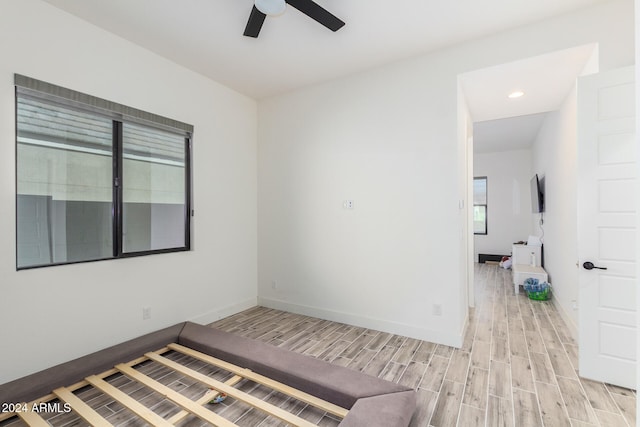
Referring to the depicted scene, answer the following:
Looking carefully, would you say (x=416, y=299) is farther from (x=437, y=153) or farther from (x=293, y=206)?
(x=293, y=206)

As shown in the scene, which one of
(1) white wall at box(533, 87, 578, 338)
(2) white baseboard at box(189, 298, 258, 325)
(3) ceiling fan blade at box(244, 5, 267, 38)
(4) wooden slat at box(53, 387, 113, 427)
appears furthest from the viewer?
(2) white baseboard at box(189, 298, 258, 325)

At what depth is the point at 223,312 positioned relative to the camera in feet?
12.1

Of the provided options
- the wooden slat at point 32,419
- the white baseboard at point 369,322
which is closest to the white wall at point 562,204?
the white baseboard at point 369,322

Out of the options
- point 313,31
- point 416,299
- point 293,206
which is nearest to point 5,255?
point 293,206

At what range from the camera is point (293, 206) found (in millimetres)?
3896

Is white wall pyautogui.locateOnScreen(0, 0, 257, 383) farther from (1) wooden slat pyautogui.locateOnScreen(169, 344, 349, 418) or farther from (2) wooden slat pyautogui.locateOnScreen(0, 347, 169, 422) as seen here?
(1) wooden slat pyautogui.locateOnScreen(169, 344, 349, 418)

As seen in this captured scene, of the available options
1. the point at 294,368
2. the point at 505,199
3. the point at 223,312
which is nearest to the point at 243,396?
the point at 294,368

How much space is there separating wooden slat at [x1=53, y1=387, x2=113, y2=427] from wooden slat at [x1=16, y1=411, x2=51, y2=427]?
5.5 inches

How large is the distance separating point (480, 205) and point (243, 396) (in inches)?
303

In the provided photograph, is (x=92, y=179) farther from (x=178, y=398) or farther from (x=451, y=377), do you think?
(x=451, y=377)

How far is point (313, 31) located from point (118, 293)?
289 cm

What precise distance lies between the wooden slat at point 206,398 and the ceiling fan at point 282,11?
2.59m

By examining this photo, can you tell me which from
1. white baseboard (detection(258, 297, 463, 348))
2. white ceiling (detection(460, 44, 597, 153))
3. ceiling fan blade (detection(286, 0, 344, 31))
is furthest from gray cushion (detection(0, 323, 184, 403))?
white ceiling (detection(460, 44, 597, 153))

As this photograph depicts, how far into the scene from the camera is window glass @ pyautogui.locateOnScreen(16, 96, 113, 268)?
2.22m
